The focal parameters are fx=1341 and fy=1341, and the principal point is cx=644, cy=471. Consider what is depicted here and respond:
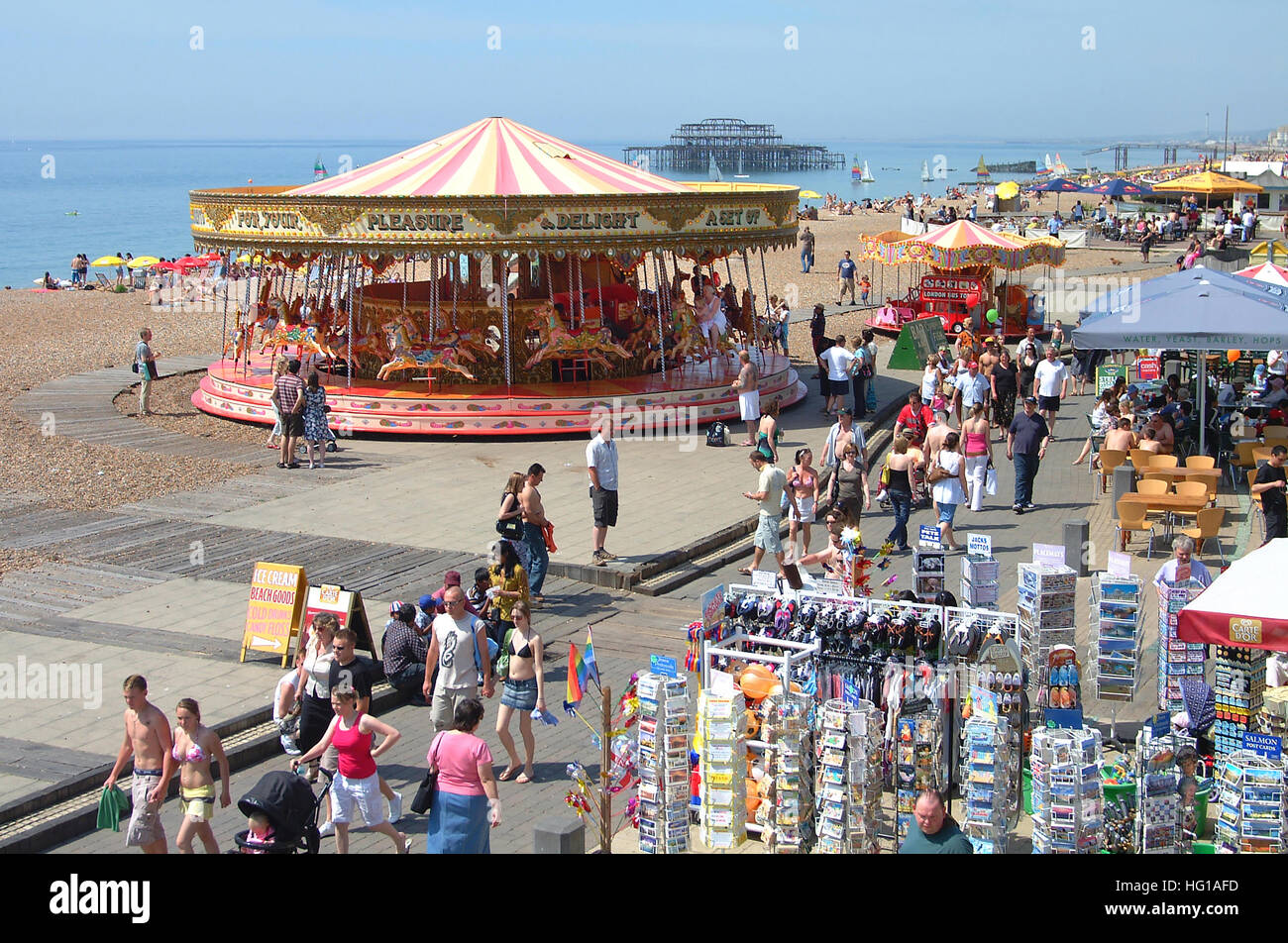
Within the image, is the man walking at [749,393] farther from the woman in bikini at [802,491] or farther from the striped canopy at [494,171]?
the woman in bikini at [802,491]

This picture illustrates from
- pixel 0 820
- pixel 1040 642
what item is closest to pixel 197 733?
pixel 0 820

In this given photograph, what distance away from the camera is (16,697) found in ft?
33.9

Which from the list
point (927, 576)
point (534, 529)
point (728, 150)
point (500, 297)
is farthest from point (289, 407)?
point (728, 150)

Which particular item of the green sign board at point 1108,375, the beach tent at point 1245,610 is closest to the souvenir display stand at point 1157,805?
the beach tent at point 1245,610

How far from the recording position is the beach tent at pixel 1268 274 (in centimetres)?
2169

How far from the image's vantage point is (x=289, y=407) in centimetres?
1767

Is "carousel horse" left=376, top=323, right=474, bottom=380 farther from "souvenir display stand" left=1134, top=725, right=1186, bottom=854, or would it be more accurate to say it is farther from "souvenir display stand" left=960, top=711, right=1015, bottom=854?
"souvenir display stand" left=1134, top=725, right=1186, bottom=854

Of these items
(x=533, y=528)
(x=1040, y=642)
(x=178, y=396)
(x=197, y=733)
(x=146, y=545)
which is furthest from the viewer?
(x=178, y=396)

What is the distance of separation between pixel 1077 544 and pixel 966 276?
687 inches

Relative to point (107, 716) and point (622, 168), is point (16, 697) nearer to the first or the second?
point (107, 716)

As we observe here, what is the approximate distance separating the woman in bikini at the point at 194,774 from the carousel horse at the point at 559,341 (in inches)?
561

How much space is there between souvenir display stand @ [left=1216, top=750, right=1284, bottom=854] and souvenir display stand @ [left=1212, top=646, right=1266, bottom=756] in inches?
60.3

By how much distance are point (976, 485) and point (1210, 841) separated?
814cm

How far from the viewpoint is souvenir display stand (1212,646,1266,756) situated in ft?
29.3
